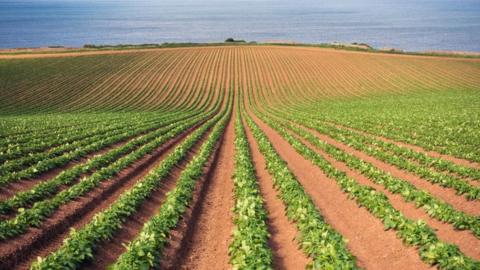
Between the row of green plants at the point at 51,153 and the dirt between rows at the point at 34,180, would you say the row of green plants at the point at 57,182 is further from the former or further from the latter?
the row of green plants at the point at 51,153

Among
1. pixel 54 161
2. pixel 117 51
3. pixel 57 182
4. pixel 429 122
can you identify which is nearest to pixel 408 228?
pixel 57 182

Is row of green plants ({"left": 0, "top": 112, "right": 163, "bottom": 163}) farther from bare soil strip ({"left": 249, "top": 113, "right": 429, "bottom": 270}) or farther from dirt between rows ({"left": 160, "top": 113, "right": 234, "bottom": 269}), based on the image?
bare soil strip ({"left": 249, "top": 113, "right": 429, "bottom": 270})

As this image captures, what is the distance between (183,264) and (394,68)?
65.1 m

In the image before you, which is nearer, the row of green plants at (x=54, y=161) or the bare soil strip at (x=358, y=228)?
the bare soil strip at (x=358, y=228)

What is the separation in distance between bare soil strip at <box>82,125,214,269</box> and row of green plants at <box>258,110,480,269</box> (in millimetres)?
6531

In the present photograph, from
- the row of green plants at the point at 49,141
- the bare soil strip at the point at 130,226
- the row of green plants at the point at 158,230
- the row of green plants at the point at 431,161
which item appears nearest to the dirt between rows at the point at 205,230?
the row of green plants at the point at 158,230

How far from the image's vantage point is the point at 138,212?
41.5 ft

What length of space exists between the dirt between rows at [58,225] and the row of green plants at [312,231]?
19.6 feet

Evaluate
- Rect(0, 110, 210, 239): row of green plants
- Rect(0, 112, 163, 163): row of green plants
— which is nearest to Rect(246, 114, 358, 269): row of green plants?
Rect(0, 110, 210, 239): row of green plants

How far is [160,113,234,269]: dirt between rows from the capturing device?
10.1 metres

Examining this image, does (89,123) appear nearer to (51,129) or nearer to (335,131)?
(51,129)

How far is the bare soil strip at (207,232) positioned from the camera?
1009 centimetres

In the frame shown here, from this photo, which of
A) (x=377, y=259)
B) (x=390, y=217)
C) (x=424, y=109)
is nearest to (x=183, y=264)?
(x=377, y=259)

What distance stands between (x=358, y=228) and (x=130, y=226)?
6.52 meters
